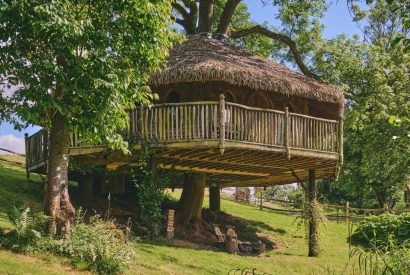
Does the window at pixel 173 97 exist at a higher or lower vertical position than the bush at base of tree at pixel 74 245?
higher

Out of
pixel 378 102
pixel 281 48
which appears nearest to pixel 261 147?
pixel 378 102

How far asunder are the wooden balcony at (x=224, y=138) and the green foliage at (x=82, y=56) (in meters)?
3.88

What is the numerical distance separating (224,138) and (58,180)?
5.22m

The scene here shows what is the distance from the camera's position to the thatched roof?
17344mm

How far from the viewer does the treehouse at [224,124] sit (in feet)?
55.0

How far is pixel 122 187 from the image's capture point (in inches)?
944

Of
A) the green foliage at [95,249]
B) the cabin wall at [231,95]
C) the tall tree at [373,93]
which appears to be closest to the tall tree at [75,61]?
the green foliage at [95,249]

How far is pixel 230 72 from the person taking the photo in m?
17.3

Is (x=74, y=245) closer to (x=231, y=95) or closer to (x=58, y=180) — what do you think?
(x=58, y=180)

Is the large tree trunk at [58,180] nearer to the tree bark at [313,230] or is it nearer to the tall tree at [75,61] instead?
the tall tree at [75,61]

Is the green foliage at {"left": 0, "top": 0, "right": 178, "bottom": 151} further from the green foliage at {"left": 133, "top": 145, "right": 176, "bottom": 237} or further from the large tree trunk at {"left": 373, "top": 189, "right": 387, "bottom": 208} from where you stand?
the large tree trunk at {"left": 373, "top": 189, "right": 387, "bottom": 208}

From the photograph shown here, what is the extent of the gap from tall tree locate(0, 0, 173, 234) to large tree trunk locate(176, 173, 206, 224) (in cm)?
860

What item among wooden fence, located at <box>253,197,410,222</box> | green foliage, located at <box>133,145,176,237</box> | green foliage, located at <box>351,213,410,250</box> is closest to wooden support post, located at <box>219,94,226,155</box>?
green foliage, located at <box>133,145,176,237</box>

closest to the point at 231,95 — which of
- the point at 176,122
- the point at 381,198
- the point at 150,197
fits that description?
the point at 176,122
